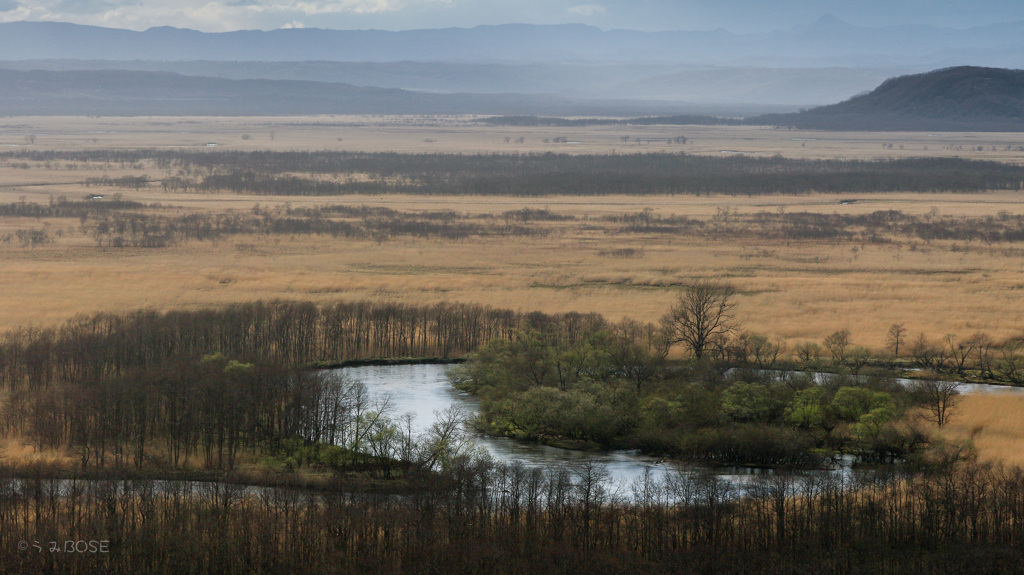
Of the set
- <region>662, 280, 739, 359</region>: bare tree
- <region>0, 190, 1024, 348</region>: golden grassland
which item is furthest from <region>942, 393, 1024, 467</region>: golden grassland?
<region>0, 190, 1024, 348</region>: golden grassland

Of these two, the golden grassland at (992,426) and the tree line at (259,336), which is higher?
the tree line at (259,336)

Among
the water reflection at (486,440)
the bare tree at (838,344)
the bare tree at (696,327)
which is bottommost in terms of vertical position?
the water reflection at (486,440)

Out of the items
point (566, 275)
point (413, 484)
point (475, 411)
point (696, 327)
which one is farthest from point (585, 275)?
point (413, 484)

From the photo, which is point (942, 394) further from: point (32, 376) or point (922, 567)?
point (32, 376)

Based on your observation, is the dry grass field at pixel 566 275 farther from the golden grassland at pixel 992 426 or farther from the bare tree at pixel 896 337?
the golden grassland at pixel 992 426

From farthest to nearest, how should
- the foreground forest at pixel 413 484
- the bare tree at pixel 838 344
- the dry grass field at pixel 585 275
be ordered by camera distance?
the dry grass field at pixel 585 275
the bare tree at pixel 838 344
the foreground forest at pixel 413 484

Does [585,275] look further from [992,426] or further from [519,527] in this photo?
[519,527]

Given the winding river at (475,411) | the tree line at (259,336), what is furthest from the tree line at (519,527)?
the tree line at (259,336)

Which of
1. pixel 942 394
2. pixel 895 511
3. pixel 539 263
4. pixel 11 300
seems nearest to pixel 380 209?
pixel 539 263

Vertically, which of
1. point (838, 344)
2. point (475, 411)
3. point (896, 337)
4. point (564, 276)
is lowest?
point (475, 411)

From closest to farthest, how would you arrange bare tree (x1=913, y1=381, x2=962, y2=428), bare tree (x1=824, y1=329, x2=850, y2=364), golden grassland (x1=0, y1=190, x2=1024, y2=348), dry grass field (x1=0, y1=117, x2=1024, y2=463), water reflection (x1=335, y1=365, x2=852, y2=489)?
water reflection (x1=335, y1=365, x2=852, y2=489)
bare tree (x1=913, y1=381, x2=962, y2=428)
bare tree (x1=824, y1=329, x2=850, y2=364)
dry grass field (x1=0, y1=117, x2=1024, y2=463)
golden grassland (x1=0, y1=190, x2=1024, y2=348)

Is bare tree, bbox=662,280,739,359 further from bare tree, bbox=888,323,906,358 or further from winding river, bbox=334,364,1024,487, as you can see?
winding river, bbox=334,364,1024,487

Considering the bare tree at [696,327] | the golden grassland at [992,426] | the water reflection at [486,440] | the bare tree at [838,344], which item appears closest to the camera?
the water reflection at [486,440]
